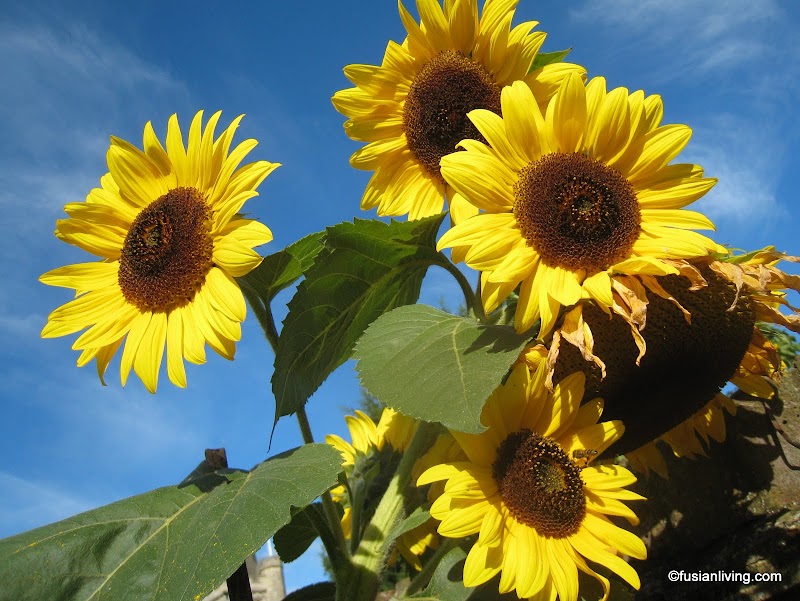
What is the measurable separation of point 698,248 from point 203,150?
1142 mm

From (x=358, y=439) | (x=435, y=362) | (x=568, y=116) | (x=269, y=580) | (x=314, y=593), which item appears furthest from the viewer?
(x=269, y=580)

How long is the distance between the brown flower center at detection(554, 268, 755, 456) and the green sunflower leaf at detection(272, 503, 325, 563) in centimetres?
79

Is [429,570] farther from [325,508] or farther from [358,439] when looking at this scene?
[358,439]

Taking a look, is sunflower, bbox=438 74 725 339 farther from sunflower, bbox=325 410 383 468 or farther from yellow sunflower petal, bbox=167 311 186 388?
sunflower, bbox=325 410 383 468

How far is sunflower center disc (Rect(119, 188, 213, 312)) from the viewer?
69.8 inches

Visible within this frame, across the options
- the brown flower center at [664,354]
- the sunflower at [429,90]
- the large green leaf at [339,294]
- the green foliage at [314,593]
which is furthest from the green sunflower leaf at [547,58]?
the green foliage at [314,593]

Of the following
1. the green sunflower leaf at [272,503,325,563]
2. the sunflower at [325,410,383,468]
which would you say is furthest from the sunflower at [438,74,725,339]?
the sunflower at [325,410,383,468]

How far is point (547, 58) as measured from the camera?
2062mm

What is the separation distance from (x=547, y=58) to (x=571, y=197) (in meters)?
0.57

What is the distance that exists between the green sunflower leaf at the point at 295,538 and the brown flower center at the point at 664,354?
793mm

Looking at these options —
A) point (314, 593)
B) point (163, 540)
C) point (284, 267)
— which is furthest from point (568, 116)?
point (314, 593)

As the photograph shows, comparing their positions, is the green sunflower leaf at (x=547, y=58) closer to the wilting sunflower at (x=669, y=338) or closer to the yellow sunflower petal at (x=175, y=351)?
the wilting sunflower at (x=669, y=338)

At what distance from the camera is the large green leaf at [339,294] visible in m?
1.83

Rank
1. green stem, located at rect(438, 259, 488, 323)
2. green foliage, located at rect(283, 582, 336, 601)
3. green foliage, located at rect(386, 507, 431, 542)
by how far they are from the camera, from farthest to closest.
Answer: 1. green foliage, located at rect(283, 582, 336, 601)
2. green stem, located at rect(438, 259, 488, 323)
3. green foliage, located at rect(386, 507, 431, 542)
